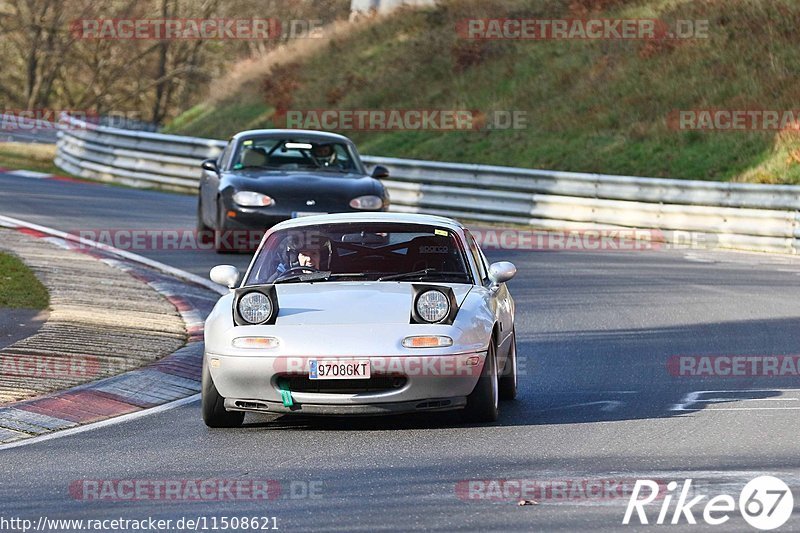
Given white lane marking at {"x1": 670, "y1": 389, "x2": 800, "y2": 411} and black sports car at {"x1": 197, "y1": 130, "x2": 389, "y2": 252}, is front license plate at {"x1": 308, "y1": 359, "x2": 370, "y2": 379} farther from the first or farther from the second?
black sports car at {"x1": 197, "y1": 130, "x2": 389, "y2": 252}

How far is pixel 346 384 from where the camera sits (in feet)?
28.5

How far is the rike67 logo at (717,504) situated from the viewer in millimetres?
6359

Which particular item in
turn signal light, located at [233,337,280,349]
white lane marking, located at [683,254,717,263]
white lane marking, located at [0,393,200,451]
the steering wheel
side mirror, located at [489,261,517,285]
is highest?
white lane marking, located at [683,254,717,263]

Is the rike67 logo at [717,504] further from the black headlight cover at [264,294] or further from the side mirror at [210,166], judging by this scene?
the side mirror at [210,166]

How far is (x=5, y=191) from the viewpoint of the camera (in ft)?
87.2

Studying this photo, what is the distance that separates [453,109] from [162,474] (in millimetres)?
29059

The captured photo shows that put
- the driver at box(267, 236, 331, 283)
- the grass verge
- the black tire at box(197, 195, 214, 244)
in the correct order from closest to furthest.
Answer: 1. the driver at box(267, 236, 331, 283)
2. the grass verge
3. the black tire at box(197, 195, 214, 244)

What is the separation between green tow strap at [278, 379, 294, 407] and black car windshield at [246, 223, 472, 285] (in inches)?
41.2

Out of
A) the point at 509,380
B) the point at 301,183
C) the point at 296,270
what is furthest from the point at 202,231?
the point at 509,380

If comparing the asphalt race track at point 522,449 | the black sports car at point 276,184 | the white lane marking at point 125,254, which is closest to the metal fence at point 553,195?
the black sports car at point 276,184

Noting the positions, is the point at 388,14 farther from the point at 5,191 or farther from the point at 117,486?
the point at 117,486

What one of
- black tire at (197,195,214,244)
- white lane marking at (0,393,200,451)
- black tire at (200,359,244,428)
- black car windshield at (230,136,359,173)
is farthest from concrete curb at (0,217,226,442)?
black tire at (197,195,214,244)

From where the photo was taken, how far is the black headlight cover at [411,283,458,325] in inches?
346

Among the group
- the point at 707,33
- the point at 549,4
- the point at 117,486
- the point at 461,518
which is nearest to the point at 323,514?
the point at 461,518
